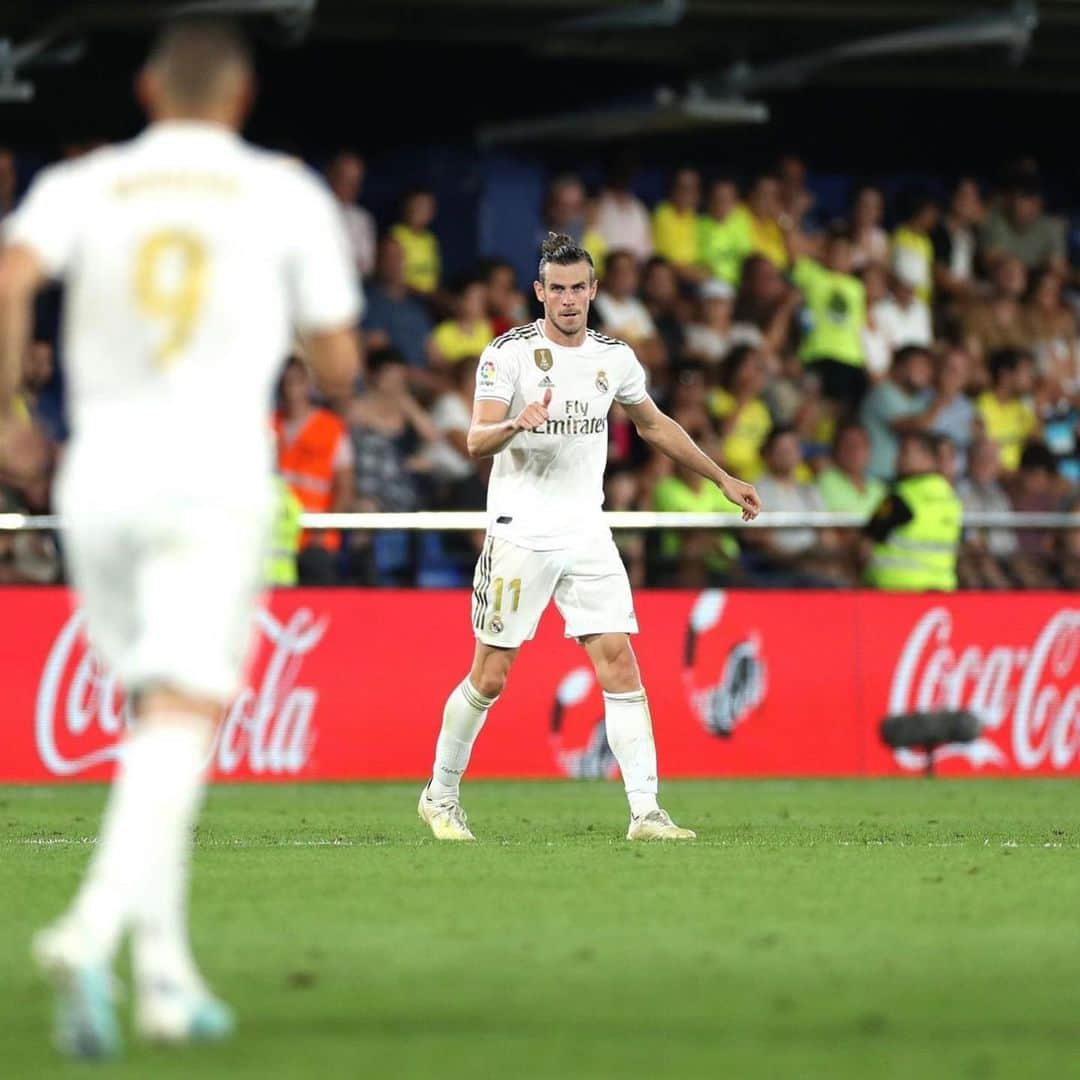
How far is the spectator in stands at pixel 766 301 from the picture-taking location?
62.7ft

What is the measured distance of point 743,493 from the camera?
10.5 metres

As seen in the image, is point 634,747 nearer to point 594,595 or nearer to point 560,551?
point 594,595

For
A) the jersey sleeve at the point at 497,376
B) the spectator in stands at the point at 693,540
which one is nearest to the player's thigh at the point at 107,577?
the jersey sleeve at the point at 497,376

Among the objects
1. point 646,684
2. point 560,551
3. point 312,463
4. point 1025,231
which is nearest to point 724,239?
point 1025,231

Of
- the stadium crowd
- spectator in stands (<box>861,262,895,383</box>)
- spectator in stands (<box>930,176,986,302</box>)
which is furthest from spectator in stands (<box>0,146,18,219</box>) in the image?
spectator in stands (<box>930,176,986,302</box>)

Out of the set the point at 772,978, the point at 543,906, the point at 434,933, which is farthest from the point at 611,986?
the point at 543,906

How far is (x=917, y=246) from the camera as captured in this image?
2069cm

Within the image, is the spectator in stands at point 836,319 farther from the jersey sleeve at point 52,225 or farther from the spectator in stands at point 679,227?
the jersey sleeve at point 52,225

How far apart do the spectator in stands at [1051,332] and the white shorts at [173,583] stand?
51.4 ft

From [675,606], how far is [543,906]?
8439 mm

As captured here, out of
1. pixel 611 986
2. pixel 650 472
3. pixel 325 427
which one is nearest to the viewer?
pixel 611 986

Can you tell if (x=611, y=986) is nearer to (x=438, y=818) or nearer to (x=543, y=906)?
(x=543, y=906)

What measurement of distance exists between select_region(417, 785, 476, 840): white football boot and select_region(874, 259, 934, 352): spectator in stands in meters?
9.76

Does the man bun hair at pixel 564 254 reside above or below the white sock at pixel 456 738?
above
